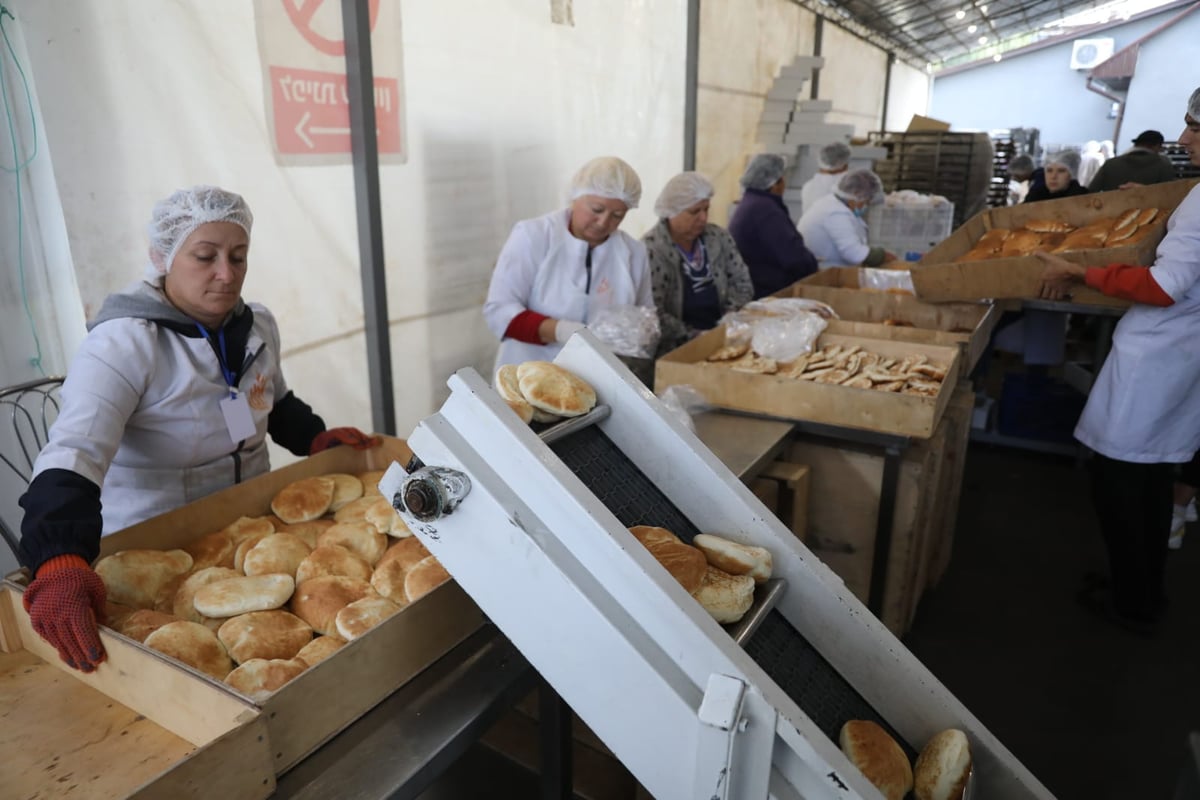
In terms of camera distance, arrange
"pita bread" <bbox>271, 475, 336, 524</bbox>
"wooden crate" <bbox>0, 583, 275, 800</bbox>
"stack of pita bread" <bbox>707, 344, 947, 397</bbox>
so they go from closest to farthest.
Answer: "wooden crate" <bbox>0, 583, 275, 800</bbox>
"pita bread" <bbox>271, 475, 336, 524</bbox>
"stack of pita bread" <bbox>707, 344, 947, 397</bbox>

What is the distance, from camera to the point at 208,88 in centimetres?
283

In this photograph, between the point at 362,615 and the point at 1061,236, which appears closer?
the point at 362,615

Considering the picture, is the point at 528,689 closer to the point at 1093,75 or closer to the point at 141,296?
the point at 141,296

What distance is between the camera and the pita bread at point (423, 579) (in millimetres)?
1313

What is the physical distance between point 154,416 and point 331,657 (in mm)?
1021

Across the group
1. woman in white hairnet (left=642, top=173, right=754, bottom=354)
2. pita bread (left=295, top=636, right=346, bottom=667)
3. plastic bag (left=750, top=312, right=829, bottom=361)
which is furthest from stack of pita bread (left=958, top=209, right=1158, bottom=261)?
pita bread (left=295, top=636, right=346, bottom=667)

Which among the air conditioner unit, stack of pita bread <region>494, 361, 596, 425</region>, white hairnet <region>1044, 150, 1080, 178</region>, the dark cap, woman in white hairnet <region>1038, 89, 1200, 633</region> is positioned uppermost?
the air conditioner unit

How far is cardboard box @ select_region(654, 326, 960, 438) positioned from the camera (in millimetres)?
2504

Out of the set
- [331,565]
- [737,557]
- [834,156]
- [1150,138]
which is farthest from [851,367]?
[1150,138]

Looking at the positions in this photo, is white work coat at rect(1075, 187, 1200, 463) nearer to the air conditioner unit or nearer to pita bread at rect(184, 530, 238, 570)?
pita bread at rect(184, 530, 238, 570)

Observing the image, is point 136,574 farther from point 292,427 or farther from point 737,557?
point 737,557

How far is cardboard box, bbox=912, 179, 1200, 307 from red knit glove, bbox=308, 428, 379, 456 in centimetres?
276

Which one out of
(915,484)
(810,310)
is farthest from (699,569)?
(810,310)

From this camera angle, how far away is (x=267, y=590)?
52.4 inches
